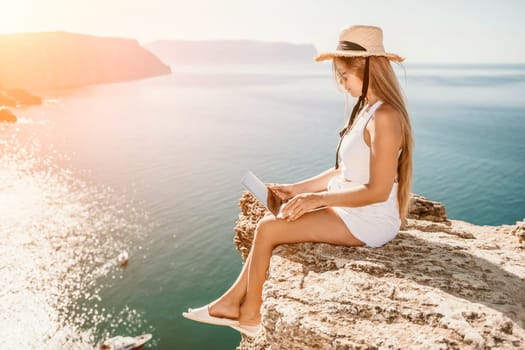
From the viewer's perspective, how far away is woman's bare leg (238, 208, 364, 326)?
14.2ft

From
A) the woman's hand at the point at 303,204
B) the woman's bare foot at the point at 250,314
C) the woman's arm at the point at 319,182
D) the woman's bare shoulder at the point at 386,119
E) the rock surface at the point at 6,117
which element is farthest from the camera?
the rock surface at the point at 6,117

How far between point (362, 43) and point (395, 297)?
100 inches

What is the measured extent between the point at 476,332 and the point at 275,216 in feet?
7.07

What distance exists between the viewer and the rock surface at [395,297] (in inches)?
128

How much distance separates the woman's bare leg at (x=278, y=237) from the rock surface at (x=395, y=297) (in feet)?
0.50

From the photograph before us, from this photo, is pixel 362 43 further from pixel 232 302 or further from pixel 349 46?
pixel 232 302

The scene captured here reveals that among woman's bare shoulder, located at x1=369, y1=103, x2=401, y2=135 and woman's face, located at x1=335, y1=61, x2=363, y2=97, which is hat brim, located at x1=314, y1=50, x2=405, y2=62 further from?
woman's bare shoulder, located at x1=369, y1=103, x2=401, y2=135

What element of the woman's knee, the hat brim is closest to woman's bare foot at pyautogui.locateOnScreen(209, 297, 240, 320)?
the woman's knee

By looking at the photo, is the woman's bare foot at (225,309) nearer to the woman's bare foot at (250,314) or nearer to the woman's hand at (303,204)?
A: the woman's bare foot at (250,314)

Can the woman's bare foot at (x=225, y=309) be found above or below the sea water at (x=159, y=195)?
above

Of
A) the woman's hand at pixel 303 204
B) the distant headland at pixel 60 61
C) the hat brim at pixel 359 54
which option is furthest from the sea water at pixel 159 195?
the distant headland at pixel 60 61

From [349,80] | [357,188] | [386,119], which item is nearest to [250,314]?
[357,188]

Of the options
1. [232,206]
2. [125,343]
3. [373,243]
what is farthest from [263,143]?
[373,243]

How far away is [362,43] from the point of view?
3971 mm
